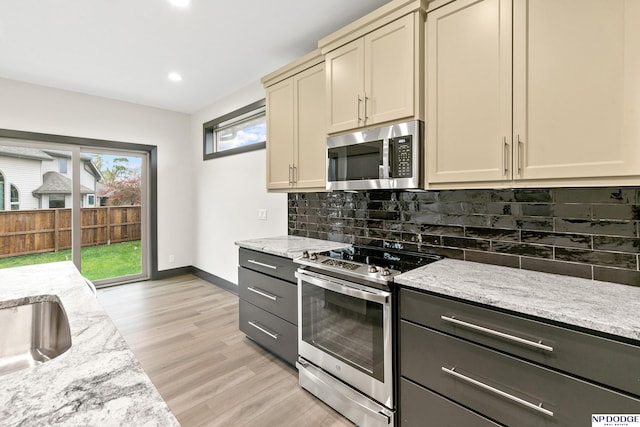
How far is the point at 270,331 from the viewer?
2.42 metres

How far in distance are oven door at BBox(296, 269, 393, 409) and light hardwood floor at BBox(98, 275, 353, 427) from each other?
311mm

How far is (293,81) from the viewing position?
8.52ft

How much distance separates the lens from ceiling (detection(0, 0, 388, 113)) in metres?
2.18

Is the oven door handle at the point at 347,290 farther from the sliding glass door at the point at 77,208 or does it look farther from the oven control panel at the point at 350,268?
the sliding glass door at the point at 77,208

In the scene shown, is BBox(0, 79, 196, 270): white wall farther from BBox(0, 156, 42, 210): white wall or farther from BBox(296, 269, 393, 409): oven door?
BBox(296, 269, 393, 409): oven door

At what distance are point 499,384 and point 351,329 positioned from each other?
0.77 meters

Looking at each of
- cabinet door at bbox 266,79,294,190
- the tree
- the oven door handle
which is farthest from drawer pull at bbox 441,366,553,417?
the tree

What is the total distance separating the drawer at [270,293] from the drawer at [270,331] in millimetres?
54

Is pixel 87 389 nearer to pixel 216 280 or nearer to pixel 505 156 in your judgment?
pixel 505 156

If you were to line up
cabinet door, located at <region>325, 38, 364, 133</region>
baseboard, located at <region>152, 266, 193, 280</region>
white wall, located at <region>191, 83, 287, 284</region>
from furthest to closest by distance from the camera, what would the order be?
baseboard, located at <region>152, 266, 193, 280</region>
white wall, located at <region>191, 83, 287, 284</region>
cabinet door, located at <region>325, 38, 364, 133</region>

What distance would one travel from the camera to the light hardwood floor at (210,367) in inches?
72.3

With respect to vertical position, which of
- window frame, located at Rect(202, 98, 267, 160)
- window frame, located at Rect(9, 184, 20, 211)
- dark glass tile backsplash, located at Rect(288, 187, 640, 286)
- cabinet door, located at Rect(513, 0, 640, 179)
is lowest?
dark glass tile backsplash, located at Rect(288, 187, 640, 286)

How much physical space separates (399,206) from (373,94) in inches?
32.2

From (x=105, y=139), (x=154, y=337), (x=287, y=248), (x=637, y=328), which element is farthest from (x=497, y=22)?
(x=105, y=139)
